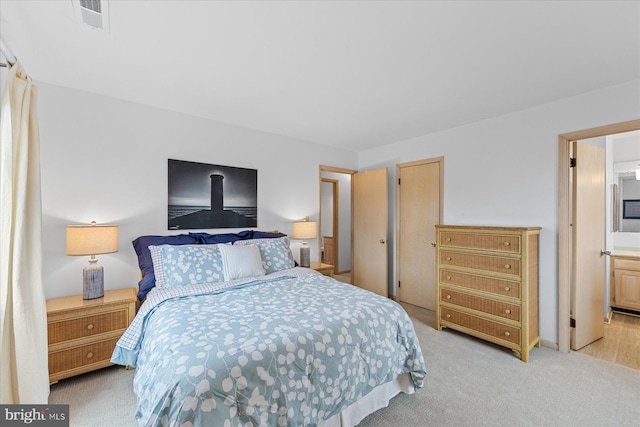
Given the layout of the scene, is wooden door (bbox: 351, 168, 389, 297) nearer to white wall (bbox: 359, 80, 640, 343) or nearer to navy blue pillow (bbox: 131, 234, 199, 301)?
white wall (bbox: 359, 80, 640, 343)

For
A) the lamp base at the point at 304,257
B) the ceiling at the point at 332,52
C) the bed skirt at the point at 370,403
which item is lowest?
the bed skirt at the point at 370,403

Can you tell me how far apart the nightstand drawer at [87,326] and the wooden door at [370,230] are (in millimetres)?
3218

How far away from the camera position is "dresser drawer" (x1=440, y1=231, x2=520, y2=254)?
256cm

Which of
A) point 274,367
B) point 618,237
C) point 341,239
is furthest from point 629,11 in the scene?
point 341,239

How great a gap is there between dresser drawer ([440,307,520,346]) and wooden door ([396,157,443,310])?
0.65 metres

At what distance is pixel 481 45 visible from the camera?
5.95 ft

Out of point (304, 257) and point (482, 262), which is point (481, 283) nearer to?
point (482, 262)

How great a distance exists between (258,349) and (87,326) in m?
1.79

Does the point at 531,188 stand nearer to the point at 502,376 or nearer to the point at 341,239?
the point at 502,376

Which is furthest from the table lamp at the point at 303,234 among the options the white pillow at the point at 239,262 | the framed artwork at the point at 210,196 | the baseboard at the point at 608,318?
the baseboard at the point at 608,318

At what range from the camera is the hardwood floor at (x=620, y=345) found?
2447mm

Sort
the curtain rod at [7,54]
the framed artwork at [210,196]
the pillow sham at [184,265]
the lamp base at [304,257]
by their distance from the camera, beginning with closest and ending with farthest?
the curtain rod at [7,54]
the pillow sham at [184,265]
the framed artwork at [210,196]
the lamp base at [304,257]

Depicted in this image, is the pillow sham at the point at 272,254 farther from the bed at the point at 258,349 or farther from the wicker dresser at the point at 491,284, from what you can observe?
the wicker dresser at the point at 491,284

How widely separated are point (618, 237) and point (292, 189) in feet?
16.0
